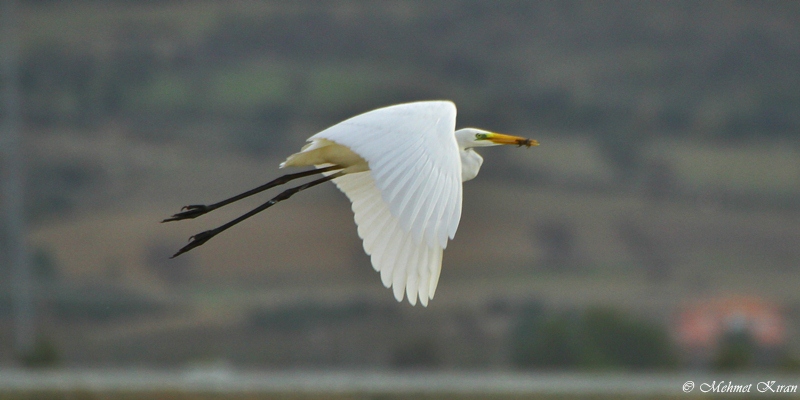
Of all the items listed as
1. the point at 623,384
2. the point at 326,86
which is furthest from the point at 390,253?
the point at 326,86

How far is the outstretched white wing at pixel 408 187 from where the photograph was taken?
5293mm

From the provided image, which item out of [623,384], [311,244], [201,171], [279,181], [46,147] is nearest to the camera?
[279,181]

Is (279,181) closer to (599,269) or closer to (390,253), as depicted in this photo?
(390,253)

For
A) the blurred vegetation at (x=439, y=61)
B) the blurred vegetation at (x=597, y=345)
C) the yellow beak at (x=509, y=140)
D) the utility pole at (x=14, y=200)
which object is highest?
the blurred vegetation at (x=439, y=61)

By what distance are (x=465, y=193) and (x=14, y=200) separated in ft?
43.1

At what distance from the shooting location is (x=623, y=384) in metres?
19.1

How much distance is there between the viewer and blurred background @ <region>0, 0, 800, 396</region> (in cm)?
3156

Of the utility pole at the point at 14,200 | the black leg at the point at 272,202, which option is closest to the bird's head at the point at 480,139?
the black leg at the point at 272,202

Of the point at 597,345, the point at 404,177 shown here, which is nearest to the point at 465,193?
the point at 597,345

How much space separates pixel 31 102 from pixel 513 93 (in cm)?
1553

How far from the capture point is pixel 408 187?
17.7ft

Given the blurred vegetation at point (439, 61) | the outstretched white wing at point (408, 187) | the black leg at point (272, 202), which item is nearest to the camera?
the outstretched white wing at point (408, 187)

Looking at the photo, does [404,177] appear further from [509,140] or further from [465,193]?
[465,193]

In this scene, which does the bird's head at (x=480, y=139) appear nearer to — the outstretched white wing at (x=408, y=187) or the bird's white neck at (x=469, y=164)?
the bird's white neck at (x=469, y=164)
